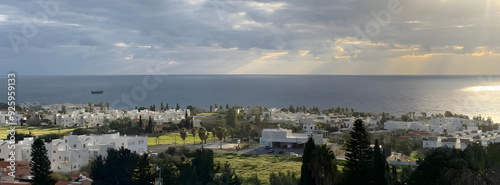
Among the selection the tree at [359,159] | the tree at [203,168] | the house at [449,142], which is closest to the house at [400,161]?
the house at [449,142]

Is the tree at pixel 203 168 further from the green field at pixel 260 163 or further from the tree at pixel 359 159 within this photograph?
the tree at pixel 359 159

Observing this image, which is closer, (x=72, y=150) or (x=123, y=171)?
(x=123, y=171)

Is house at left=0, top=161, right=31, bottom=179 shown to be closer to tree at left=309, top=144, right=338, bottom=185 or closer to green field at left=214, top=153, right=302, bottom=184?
green field at left=214, top=153, right=302, bottom=184

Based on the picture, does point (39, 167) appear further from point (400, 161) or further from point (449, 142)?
point (449, 142)

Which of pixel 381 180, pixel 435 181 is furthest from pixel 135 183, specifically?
pixel 435 181

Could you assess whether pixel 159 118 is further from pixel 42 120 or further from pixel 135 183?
pixel 135 183

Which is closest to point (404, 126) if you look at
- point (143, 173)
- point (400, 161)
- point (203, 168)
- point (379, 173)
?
point (400, 161)
